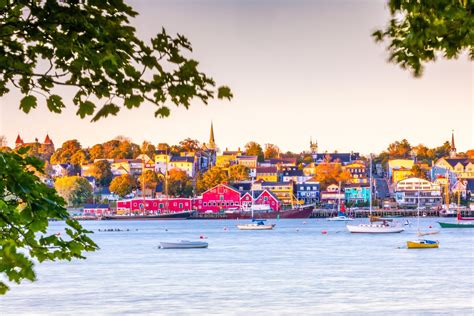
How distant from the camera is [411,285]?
40.2m

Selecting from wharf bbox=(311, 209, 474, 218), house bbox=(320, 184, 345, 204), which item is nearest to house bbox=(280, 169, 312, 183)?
house bbox=(320, 184, 345, 204)

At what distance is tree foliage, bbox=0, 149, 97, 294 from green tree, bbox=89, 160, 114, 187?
611 feet

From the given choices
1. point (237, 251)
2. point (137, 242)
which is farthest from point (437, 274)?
point (137, 242)

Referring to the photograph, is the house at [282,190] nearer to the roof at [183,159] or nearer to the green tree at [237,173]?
the green tree at [237,173]

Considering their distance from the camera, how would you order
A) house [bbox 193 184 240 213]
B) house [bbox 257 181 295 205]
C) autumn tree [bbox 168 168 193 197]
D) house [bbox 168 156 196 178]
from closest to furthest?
1. house [bbox 193 184 240 213]
2. house [bbox 257 181 295 205]
3. autumn tree [bbox 168 168 193 197]
4. house [bbox 168 156 196 178]

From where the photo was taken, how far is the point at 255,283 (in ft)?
135

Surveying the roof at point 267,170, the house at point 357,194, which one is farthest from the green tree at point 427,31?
the roof at point 267,170

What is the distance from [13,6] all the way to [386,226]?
269 ft

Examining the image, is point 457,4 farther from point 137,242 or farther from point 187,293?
point 137,242

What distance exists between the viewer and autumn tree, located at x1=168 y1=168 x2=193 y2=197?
575 feet

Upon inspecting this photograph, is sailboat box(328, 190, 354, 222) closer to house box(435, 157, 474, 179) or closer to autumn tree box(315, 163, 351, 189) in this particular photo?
autumn tree box(315, 163, 351, 189)

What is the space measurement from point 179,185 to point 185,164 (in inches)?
539

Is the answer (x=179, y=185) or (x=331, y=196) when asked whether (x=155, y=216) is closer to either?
(x=179, y=185)

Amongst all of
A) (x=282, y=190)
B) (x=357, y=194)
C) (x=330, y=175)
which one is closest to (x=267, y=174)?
(x=330, y=175)
